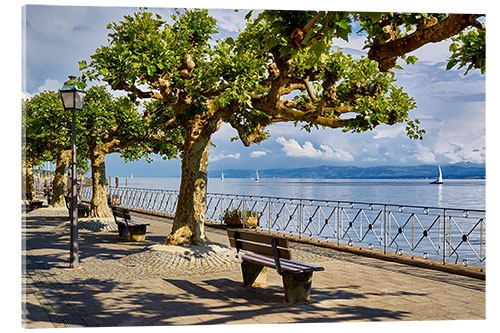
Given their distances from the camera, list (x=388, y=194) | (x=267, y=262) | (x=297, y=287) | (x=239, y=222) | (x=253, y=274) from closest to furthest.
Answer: (x=297, y=287)
(x=267, y=262)
(x=253, y=274)
(x=239, y=222)
(x=388, y=194)

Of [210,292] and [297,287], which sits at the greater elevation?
[297,287]

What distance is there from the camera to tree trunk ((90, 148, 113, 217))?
1630cm

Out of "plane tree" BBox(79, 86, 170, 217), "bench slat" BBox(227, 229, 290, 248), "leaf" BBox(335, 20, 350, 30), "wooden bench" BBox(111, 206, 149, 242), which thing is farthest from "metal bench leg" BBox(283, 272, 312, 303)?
"plane tree" BBox(79, 86, 170, 217)

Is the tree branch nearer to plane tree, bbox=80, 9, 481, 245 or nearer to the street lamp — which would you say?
plane tree, bbox=80, 9, 481, 245

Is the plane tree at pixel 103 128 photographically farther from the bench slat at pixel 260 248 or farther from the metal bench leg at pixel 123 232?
the bench slat at pixel 260 248

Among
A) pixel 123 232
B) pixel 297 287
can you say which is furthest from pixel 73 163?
pixel 297 287

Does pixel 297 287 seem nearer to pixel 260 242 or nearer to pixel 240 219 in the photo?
pixel 260 242

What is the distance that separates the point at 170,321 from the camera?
5.30 m

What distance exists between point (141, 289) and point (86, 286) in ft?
3.05

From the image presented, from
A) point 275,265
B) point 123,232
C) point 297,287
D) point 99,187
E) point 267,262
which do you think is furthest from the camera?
point 99,187

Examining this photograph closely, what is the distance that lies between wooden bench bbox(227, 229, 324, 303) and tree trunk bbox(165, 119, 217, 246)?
7.78 ft

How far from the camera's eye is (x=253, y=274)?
689 cm

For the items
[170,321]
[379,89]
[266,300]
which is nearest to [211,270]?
[266,300]

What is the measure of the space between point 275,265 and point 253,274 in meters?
0.73
